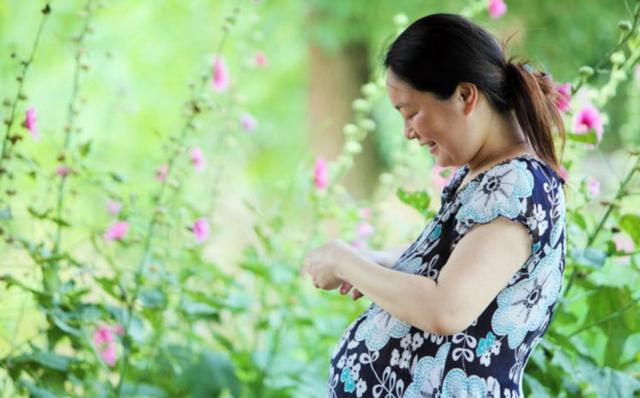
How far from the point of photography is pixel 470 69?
1508 mm

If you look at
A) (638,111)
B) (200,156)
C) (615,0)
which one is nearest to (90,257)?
(200,156)

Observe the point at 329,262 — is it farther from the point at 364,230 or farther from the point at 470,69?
the point at 364,230


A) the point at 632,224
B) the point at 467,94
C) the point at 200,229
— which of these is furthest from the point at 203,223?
the point at 467,94

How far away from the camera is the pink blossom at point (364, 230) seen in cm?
280

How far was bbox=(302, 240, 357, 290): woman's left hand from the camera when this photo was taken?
1.50 metres

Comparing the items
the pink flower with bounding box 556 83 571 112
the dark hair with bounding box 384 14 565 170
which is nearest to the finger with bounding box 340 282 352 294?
the dark hair with bounding box 384 14 565 170

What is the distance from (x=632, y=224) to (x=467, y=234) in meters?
0.79

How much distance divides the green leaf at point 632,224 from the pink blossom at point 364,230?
2.69 ft

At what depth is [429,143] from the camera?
156 cm

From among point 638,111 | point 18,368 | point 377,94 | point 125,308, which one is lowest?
point 18,368

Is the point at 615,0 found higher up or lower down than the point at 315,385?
higher up

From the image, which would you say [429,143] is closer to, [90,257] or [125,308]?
[125,308]

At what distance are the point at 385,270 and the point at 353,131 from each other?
1.26 m

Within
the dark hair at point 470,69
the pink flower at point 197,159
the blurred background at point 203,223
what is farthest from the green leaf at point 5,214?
the dark hair at point 470,69
